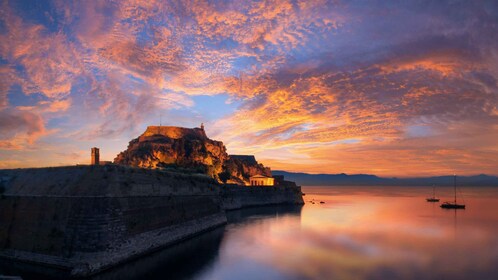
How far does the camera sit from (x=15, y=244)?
25.2m

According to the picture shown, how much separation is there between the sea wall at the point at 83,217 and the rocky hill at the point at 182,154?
233 feet

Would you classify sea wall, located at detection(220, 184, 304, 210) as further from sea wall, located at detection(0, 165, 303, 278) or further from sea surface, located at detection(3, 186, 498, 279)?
sea wall, located at detection(0, 165, 303, 278)

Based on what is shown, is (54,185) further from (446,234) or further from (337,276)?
(446,234)

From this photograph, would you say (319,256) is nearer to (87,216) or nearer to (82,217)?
(87,216)

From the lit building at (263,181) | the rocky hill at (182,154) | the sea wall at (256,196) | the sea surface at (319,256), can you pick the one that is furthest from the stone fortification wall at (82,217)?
the lit building at (263,181)

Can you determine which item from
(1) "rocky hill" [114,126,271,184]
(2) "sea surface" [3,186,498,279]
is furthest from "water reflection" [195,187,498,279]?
(1) "rocky hill" [114,126,271,184]

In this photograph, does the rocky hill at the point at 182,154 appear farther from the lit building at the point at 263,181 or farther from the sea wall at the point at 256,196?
the sea wall at the point at 256,196

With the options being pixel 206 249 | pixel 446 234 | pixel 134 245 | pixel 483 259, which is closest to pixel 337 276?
pixel 206 249

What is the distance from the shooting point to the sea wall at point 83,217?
22.7 meters

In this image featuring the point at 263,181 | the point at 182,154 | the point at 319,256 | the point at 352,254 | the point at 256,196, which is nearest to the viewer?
the point at 319,256

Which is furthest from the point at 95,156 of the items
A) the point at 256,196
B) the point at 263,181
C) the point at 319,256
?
the point at 263,181

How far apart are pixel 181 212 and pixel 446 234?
130ft

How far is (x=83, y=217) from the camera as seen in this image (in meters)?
23.3

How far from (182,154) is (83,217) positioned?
92.8m
